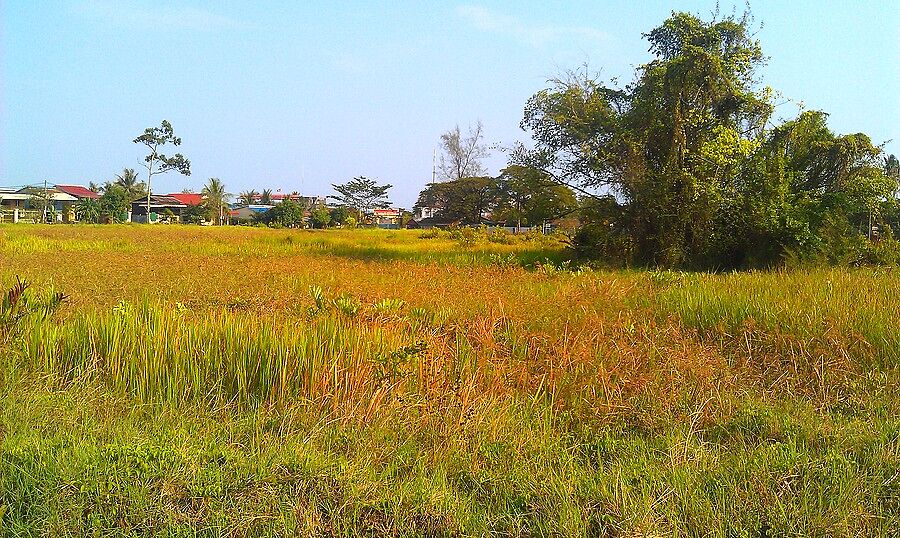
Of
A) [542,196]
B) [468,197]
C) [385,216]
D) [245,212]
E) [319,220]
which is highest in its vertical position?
[468,197]

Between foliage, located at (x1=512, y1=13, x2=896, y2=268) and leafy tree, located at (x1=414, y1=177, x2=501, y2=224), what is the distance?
96.1ft

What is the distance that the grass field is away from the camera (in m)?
2.39

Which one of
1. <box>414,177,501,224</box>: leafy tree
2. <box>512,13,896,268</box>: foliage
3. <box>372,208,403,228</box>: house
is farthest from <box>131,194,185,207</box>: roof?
<box>512,13,896,268</box>: foliage

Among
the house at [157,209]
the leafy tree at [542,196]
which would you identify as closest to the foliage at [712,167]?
the leafy tree at [542,196]

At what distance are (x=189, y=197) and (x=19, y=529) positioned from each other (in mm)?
73099

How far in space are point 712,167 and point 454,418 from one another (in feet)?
34.0

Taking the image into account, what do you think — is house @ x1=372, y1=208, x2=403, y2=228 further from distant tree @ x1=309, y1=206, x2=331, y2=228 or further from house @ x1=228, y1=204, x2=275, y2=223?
distant tree @ x1=309, y1=206, x2=331, y2=228

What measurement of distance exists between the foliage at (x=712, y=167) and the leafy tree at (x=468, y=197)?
2929cm

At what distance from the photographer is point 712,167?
11.7 meters

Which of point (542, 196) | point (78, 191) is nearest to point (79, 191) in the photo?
point (78, 191)

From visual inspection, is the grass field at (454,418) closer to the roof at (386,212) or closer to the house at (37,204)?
the house at (37,204)

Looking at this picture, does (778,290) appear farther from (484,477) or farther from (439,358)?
(484,477)

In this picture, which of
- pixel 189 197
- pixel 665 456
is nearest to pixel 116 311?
pixel 665 456

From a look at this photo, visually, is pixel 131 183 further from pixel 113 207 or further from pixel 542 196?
pixel 542 196
